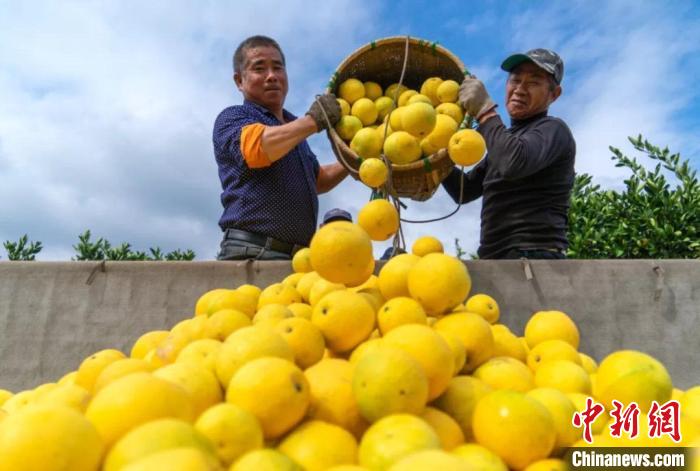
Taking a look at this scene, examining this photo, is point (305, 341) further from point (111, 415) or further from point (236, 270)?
point (236, 270)

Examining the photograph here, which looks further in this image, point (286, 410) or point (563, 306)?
point (563, 306)

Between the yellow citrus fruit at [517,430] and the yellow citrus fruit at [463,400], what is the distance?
0.33 feet

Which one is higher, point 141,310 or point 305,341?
point 141,310

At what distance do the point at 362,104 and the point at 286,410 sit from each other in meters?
2.35

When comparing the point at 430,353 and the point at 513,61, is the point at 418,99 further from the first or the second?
the point at 430,353

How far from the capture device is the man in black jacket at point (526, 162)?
2.97 m

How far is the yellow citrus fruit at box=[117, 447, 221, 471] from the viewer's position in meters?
0.80

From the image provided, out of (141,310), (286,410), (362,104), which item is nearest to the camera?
(286,410)

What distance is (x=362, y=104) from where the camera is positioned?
310 centimetres

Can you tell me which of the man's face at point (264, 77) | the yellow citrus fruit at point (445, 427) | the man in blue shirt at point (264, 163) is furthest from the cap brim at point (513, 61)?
the yellow citrus fruit at point (445, 427)

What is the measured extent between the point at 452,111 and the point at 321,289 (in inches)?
68.4

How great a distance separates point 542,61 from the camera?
3.23 metres

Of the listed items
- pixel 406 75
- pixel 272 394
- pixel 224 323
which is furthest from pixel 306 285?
pixel 406 75

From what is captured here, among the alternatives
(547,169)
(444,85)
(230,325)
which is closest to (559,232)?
(547,169)
